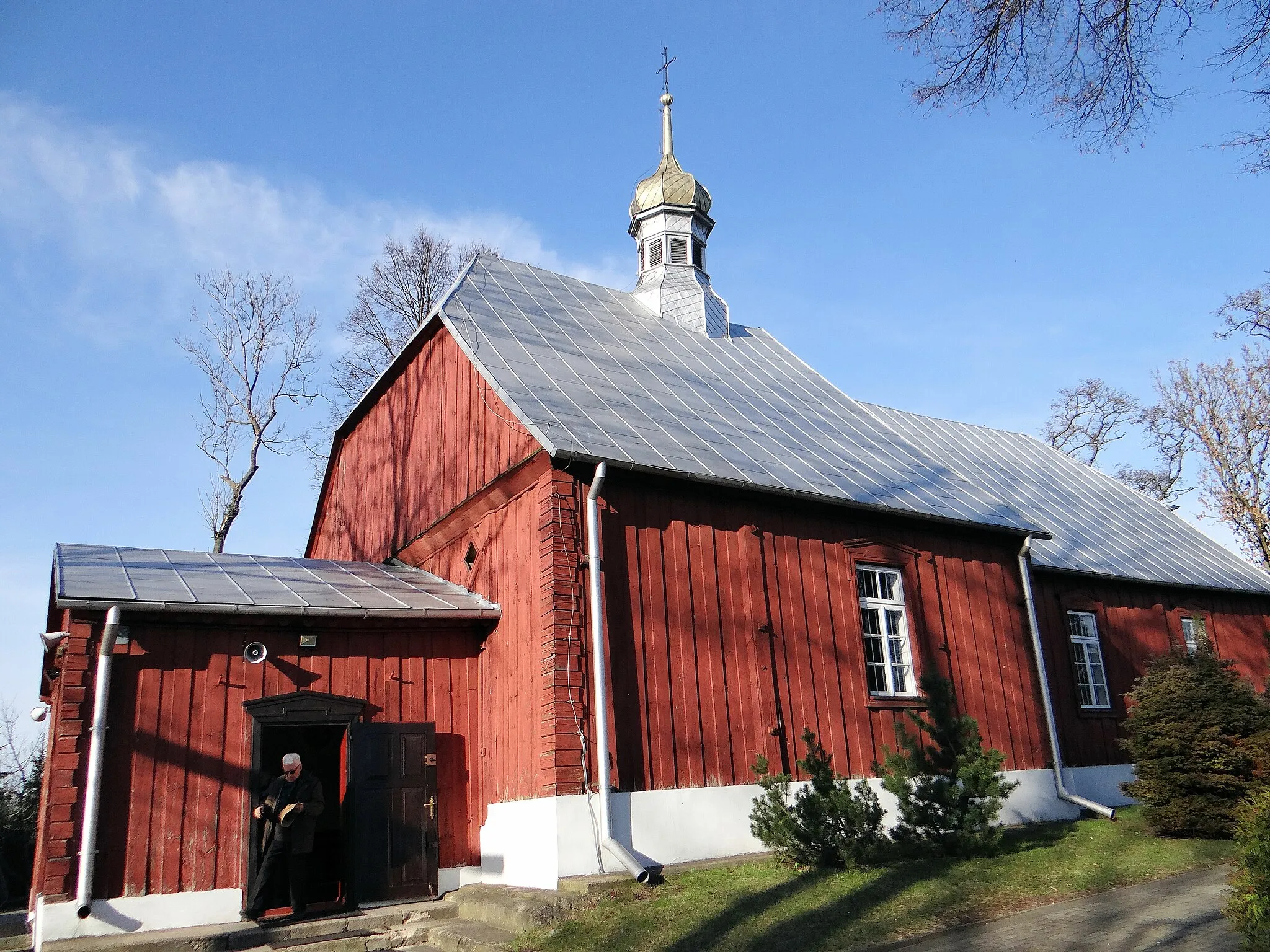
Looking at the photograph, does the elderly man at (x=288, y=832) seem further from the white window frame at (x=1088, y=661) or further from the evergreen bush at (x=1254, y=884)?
the white window frame at (x=1088, y=661)

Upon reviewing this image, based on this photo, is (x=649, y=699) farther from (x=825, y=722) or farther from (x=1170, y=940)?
(x=1170, y=940)

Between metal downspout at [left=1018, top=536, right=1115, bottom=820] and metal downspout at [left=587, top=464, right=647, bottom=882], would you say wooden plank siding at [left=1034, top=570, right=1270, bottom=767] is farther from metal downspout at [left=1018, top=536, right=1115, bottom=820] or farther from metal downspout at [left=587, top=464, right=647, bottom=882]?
metal downspout at [left=587, top=464, right=647, bottom=882]

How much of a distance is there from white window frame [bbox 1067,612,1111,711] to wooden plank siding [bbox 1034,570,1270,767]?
9 cm


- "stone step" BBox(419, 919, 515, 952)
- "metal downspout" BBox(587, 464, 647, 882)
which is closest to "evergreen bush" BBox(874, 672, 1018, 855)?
"metal downspout" BBox(587, 464, 647, 882)

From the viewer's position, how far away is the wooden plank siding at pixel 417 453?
12570mm

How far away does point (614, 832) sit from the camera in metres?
9.86

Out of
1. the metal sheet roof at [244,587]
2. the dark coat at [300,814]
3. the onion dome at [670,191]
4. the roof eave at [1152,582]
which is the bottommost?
the dark coat at [300,814]

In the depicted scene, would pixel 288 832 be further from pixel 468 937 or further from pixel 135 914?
pixel 468 937

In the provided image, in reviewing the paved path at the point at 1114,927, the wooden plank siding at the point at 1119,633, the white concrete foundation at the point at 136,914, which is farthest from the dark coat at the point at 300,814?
the wooden plank siding at the point at 1119,633

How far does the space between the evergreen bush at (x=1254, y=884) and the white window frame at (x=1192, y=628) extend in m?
13.7

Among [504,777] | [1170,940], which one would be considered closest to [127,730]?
[504,777]

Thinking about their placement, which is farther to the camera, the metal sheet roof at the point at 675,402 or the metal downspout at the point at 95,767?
the metal sheet roof at the point at 675,402

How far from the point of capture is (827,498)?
1274 centimetres

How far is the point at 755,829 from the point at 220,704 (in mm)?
5417
